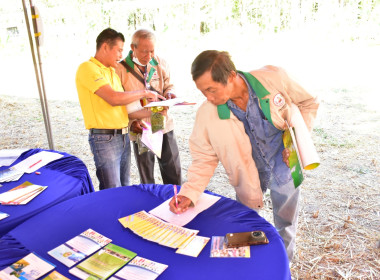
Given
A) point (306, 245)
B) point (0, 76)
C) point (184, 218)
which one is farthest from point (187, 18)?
point (184, 218)

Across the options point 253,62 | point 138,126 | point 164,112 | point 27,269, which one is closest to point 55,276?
point 27,269

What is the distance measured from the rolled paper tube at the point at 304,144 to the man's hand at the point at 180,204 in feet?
2.07

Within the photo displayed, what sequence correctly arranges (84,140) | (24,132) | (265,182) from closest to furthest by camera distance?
(265,182) < (84,140) < (24,132)

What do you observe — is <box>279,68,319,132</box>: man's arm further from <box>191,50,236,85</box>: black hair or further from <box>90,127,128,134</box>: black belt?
<box>90,127,128,134</box>: black belt

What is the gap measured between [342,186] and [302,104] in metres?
2.16

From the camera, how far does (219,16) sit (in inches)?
376

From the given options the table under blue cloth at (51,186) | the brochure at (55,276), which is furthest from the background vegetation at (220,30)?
the brochure at (55,276)

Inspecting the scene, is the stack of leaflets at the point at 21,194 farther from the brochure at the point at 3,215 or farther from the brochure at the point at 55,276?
the brochure at the point at 55,276

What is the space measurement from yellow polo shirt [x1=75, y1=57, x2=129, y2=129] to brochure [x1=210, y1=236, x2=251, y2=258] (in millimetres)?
1414

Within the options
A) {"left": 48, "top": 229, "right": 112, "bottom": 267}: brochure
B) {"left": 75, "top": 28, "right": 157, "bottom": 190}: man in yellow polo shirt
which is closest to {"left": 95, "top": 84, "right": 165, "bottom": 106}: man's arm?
{"left": 75, "top": 28, "right": 157, "bottom": 190}: man in yellow polo shirt

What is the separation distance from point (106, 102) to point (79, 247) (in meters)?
1.29

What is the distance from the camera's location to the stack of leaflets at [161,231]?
4.66ft

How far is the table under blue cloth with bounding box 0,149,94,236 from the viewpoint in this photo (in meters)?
1.71

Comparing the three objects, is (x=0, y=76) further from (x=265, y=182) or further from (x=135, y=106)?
(x=265, y=182)
